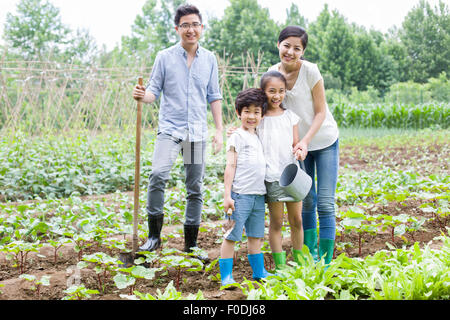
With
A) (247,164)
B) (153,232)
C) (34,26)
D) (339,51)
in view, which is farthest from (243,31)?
(247,164)

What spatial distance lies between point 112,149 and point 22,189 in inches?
67.7

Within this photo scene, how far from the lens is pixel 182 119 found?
310 cm

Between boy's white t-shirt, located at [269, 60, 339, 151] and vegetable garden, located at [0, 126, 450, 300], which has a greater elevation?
boy's white t-shirt, located at [269, 60, 339, 151]

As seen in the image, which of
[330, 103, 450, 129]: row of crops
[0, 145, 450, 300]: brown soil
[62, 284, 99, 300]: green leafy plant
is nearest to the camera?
[62, 284, 99, 300]: green leafy plant

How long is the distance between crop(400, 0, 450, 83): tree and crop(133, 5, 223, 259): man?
1157 inches

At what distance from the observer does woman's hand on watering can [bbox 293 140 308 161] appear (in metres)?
2.58

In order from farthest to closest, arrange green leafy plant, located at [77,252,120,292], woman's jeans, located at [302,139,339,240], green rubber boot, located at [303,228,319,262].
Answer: green rubber boot, located at [303,228,319,262]
woman's jeans, located at [302,139,339,240]
green leafy plant, located at [77,252,120,292]

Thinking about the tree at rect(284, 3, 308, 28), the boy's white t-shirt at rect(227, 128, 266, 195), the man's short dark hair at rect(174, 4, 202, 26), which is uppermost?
the tree at rect(284, 3, 308, 28)

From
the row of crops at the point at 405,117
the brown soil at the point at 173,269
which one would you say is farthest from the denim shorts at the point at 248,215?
the row of crops at the point at 405,117

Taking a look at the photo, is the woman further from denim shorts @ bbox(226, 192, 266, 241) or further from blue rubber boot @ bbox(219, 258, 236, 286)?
blue rubber boot @ bbox(219, 258, 236, 286)

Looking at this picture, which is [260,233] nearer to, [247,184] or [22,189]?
[247,184]

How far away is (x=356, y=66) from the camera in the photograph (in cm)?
2798

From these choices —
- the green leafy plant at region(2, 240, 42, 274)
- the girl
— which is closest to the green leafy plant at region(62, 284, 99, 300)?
the green leafy plant at region(2, 240, 42, 274)

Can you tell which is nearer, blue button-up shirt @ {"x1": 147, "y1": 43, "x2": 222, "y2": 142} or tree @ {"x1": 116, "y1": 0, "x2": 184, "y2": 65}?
blue button-up shirt @ {"x1": 147, "y1": 43, "x2": 222, "y2": 142}
